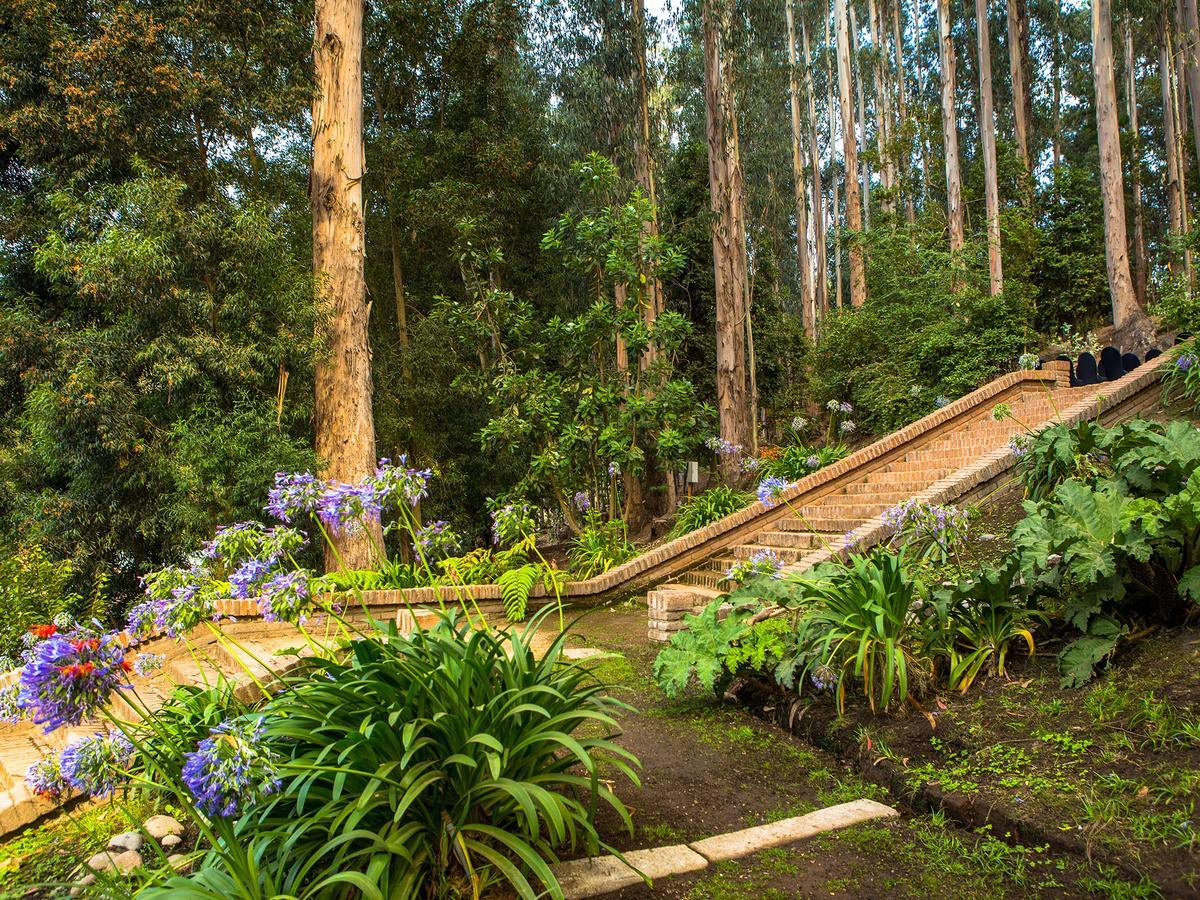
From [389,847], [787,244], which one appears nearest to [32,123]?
[389,847]

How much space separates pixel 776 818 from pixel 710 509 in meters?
6.69

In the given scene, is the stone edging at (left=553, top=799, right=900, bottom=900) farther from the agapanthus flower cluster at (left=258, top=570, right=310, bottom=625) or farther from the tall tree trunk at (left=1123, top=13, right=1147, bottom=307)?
the tall tree trunk at (left=1123, top=13, right=1147, bottom=307)

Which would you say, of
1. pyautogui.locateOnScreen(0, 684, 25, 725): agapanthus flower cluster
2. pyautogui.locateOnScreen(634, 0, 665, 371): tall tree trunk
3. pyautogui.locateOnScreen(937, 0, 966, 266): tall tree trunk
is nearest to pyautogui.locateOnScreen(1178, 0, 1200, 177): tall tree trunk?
pyautogui.locateOnScreen(937, 0, 966, 266): tall tree trunk

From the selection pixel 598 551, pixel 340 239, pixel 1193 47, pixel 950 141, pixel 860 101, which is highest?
pixel 860 101

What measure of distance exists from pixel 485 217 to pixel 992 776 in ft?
47.6

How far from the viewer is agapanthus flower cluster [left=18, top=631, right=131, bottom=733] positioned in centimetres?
176

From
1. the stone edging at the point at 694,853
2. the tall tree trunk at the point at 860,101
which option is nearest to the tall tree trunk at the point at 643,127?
the tall tree trunk at the point at 860,101

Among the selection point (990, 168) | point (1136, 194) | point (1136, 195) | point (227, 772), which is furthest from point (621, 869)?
point (1136, 194)

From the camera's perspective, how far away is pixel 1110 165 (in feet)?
44.7

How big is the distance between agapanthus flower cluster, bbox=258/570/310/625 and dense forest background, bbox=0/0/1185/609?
6.18 metres

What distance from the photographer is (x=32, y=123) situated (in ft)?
29.3

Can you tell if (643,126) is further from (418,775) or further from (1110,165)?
(418,775)

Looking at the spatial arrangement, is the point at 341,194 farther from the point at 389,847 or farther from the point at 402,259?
the point at 402,259

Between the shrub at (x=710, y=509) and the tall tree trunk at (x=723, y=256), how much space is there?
6.96ft
